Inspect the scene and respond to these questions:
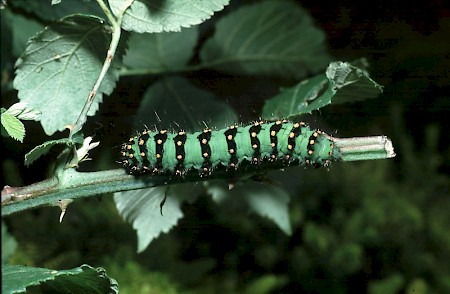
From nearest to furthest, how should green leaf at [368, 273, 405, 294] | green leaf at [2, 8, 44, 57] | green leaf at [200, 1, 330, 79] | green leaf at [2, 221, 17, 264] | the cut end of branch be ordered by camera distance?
the cut end of branch, green leaf at [2, 8, 44, 57], green leaf at [200, 1, 330, 79], green leaf at [2, 221, 17, 264], green leaf at [368, 273, 405, 294]

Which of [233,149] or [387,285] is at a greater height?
[233,149]

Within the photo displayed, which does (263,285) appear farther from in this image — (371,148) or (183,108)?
(371,148)

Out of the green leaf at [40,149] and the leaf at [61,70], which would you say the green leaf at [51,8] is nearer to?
the leaf at [61,70]

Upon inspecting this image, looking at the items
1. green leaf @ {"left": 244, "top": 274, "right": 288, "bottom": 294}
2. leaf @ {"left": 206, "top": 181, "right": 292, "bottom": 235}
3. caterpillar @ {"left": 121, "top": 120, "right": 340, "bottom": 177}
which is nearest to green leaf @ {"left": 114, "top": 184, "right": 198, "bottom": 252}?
leaf @ {"left": 206, "top": 181, "right": 292, "bottom": 235}

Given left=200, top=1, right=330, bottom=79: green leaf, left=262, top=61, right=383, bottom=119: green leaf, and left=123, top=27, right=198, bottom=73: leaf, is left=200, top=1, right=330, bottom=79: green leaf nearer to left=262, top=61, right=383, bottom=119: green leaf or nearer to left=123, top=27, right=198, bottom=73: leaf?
left=123, top=27, right=198, bottom=73: leaf

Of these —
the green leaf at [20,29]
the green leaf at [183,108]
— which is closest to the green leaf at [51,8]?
the green leaf at [20,29]

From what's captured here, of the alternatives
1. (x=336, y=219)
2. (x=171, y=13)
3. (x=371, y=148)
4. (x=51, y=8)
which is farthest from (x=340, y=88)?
(x=336, y=219)

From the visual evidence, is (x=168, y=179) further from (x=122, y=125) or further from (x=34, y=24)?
(x=34, y=24)
